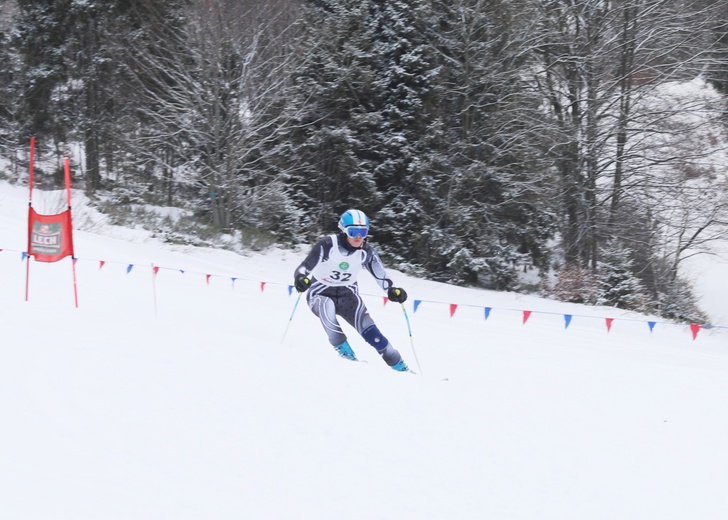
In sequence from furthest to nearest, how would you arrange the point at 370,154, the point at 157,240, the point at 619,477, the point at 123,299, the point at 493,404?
the point at 370,154 < the point at 157,240 < the point at 123,299 < the point at 493,404 < the point at 619,477

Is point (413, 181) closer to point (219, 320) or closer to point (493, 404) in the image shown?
point (219, 320)

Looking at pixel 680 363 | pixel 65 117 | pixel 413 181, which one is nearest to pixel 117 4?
pixel 65 117

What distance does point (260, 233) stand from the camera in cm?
2141

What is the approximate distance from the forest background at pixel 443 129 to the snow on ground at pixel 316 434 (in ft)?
44.2

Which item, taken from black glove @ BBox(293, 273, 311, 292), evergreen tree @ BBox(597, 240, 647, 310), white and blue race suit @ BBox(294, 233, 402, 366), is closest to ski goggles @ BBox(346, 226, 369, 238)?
white and blue race suit @ BBox(294, 233, 402, 366)

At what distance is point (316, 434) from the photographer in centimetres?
485

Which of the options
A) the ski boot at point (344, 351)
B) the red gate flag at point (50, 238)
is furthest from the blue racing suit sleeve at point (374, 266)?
the red gate flag at point (50, 238)

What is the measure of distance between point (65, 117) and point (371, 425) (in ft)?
79.4

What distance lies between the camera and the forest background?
20938 millimetres

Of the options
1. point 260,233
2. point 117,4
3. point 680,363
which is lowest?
point 680,363

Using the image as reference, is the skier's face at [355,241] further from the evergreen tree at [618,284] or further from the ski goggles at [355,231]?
the evergreen tree at [618,284]

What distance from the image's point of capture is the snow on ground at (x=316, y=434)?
395 centimetres

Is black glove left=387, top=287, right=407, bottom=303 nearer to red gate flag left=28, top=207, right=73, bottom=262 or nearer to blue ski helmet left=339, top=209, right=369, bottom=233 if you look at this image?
blue ski helmet left=339, top=209, right=369, bottom=233

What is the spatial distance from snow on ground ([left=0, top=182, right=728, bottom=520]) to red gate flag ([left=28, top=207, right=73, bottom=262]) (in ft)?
3.59
